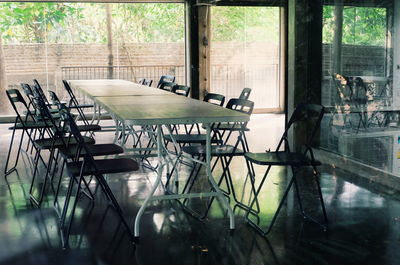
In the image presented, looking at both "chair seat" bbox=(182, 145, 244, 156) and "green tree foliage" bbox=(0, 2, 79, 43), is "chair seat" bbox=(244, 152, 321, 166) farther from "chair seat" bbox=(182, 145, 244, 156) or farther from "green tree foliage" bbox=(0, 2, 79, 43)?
"green tree foliage" bbox=(0, 2, 79, 43)

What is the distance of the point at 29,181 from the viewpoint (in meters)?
5.97

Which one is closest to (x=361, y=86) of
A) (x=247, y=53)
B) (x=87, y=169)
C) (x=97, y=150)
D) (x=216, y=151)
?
(x=216, y=151)

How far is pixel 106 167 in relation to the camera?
4.12 meters

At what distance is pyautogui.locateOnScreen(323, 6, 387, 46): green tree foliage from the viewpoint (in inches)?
210

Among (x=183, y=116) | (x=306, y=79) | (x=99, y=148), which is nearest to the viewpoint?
(x=183, y=116)

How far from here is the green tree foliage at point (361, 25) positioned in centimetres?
534

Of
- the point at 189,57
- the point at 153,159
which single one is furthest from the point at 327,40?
the point at 189,57

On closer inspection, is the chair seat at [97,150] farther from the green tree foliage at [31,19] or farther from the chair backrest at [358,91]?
the green tree foliage at [31,19]

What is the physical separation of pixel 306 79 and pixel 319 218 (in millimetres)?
2639

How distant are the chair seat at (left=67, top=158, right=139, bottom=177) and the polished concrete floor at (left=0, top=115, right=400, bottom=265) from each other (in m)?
0.47

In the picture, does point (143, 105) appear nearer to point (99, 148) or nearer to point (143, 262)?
point (99, 148)

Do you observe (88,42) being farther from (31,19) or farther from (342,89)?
(342,89)

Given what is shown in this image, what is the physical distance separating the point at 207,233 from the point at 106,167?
871 mm

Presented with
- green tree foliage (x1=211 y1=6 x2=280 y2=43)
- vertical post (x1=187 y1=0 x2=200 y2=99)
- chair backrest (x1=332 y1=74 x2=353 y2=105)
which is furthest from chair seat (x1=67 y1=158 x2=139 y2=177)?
vertical post (x1=187 y1=0 x2=200 y2=99)
